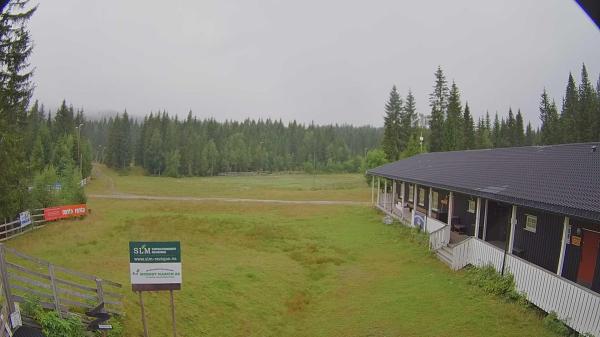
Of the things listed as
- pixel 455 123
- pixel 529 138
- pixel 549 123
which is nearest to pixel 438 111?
pixel 455 123

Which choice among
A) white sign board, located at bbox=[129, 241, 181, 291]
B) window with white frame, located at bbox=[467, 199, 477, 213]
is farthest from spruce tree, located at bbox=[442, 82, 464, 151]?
white sign board, located at bbox=[129, 241, 181, 291]

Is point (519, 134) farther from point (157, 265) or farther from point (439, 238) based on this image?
point (157, 265)

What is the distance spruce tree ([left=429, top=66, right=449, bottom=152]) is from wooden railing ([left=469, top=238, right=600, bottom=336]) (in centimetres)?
5849

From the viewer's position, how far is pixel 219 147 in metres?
127

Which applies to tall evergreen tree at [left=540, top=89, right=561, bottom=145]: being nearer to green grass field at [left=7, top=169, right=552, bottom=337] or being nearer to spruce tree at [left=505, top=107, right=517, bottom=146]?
spruce tree at [left=505, top=107, right=517, bottom=146]

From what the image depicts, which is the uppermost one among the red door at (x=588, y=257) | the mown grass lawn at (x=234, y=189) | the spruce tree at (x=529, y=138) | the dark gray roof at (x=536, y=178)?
the spruce tree at (x=529, y=138)

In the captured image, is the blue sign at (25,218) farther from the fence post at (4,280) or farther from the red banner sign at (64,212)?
the fence post at (4,280)

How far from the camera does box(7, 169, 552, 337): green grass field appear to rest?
1180 cm

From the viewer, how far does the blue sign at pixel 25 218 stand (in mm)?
24462

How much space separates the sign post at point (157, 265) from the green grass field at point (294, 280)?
67.9 inches

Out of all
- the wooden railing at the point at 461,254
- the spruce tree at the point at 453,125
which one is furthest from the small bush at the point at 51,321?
the spruce tree at the point at 453,125

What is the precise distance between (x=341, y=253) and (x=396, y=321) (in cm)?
951

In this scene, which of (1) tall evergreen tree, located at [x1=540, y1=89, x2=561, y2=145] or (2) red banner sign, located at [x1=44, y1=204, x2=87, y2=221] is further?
(1) tall evergreen tree, located at [x1=540, y1=89, x2=561, y2=145]

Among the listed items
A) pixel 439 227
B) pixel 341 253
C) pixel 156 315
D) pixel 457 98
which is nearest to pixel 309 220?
pixel 341 253
